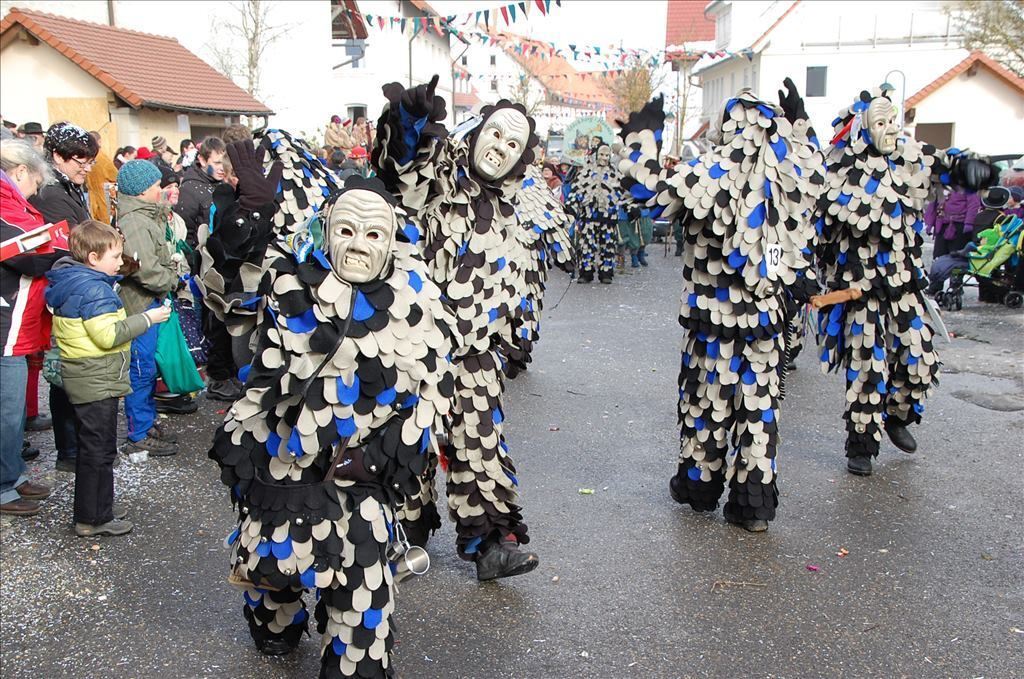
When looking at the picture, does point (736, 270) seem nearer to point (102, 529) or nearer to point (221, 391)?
→ point (102, 529)

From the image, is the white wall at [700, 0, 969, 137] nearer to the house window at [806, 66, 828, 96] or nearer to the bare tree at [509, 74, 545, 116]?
the house window at [806, 66, 828, 96]

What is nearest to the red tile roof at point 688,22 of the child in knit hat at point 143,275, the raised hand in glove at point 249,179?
the child in knit hat at point 143,275

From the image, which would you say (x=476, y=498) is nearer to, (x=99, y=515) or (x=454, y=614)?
(x=454, y=614)

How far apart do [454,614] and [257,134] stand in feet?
8.96

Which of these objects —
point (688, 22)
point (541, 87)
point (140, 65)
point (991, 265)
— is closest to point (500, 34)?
point (140, 65)

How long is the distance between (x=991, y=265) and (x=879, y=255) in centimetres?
628

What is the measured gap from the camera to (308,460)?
8.75ft

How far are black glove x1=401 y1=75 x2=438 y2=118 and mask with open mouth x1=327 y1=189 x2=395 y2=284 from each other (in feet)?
2.72

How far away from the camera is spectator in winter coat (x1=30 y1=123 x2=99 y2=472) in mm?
5441

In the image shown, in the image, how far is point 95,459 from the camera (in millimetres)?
4359

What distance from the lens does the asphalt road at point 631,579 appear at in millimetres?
3367

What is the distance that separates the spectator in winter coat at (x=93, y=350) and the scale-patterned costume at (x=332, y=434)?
1.94 m

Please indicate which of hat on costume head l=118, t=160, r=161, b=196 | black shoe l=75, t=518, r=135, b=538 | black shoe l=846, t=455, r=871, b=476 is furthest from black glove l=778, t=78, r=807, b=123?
black shoe l=75, t=518, r=135, b=538

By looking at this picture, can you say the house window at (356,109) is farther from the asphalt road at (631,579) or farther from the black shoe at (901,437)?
the black shoe at (901,437)
